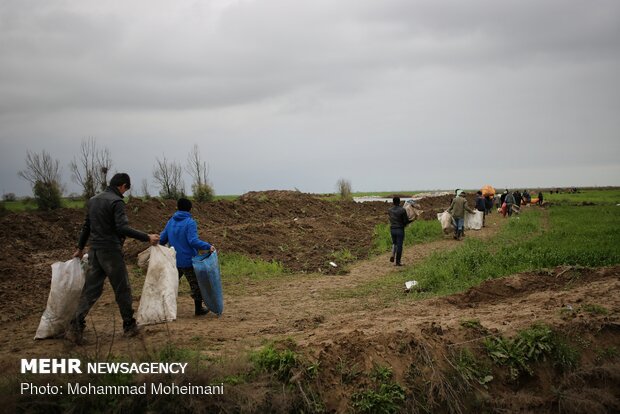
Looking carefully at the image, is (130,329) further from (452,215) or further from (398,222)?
(452,215)

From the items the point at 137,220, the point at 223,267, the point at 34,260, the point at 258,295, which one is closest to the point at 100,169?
the point at 137,220

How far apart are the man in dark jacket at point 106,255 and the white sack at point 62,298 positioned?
0.20 metres

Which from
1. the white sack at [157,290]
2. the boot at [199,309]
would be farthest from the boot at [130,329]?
the boot at [199,309]

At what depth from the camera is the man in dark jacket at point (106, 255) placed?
569cm

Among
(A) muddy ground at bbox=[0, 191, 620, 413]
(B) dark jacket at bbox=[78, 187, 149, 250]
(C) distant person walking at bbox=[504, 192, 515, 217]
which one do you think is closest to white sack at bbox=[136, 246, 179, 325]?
(A) muddy ground at bbox=[0, 191, 620, 413]

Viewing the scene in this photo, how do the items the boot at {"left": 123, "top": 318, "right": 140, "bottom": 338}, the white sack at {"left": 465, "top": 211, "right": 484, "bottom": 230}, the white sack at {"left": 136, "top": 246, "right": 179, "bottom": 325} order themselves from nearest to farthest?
the boot at {"left": 123, "top": 318, "right": 140, "bottom": 338}
the white sack at {"left": 136, "top": 246, "right": 179, "bottom": 325}
the white sack at {"left": 465, "top": 211, "right": 484, "bottom": 230}

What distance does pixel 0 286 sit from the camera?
31.3ft

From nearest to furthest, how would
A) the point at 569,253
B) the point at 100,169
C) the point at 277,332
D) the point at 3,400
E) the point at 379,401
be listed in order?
the point at 3,400, the point at 379,401, the point at 277,332, the point at 569,253, the point at 100,169

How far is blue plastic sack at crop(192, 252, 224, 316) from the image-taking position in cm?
678

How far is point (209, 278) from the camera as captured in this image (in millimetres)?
6820

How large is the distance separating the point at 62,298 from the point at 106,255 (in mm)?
888

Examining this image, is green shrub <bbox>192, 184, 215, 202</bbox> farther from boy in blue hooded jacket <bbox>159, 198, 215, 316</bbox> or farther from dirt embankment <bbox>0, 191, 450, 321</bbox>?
boy in blue hooded jacket <bbox>159, 198, 215, 316</bbox>

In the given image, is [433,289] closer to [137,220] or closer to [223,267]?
[223,267]

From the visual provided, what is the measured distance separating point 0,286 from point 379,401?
8804mm
